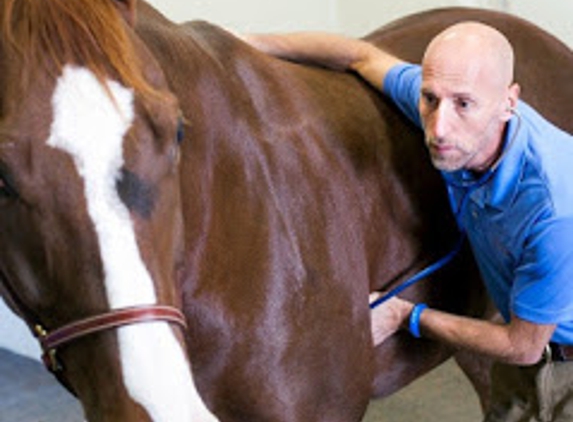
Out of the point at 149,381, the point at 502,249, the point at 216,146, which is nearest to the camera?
the point at 149,381

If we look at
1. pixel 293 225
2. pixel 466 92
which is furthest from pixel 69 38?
pixel 466 92

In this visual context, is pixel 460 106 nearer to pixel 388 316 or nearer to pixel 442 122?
pixel 442 122

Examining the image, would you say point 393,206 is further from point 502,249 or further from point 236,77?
point 236,77

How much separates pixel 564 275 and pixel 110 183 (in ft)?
2.50

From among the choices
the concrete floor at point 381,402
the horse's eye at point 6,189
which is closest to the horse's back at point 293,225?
the horse's eye at point 6,189

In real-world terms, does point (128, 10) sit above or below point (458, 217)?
above

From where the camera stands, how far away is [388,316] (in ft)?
5.24

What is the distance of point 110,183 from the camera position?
963mm

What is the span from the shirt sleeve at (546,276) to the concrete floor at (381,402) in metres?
1.30

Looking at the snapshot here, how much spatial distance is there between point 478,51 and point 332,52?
0.44 metres

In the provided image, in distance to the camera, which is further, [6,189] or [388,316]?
[388,316]

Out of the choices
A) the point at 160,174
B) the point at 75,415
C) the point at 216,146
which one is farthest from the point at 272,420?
the point at 75,415

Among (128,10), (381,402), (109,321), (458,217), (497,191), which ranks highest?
(128,10)

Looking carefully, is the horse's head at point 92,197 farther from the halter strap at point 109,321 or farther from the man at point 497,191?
the man at point 497,191
